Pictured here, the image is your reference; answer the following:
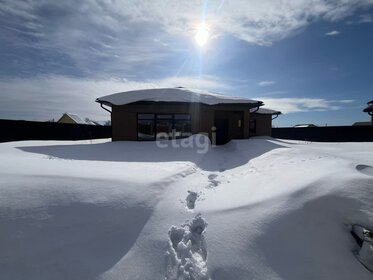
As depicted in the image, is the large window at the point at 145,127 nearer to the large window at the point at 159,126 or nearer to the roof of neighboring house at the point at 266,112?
the large window at the point at 159,126

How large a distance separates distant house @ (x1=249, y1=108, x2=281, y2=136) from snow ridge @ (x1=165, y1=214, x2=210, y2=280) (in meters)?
15.4

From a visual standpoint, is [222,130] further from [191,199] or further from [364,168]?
[191,199]

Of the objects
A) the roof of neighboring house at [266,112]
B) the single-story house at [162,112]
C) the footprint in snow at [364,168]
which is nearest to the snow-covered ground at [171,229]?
the footprint in snow at [364,168]

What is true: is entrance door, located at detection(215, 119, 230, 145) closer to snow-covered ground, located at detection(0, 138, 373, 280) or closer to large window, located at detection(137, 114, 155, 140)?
large window, located at detection(137, 114, 155, 140)

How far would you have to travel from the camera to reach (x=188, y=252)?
8.82 feet

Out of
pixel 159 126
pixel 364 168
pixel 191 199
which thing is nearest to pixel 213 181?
pixel 191 199

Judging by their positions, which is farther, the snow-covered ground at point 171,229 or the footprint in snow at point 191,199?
the footprint in snow at point 191,199

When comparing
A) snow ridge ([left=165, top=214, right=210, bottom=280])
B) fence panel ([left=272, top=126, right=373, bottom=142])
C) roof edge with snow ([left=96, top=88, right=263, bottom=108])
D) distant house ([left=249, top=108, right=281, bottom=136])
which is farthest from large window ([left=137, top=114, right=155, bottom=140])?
fence panel ([left=272, top=126, right=373, bottom=142])

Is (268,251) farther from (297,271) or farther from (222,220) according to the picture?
(222,220)

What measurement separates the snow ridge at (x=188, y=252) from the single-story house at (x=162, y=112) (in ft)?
32.1

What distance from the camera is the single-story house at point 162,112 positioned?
40.9ft

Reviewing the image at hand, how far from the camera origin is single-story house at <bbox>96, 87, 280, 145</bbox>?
12.5m

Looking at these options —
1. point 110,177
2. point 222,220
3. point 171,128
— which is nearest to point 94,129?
point 171,128

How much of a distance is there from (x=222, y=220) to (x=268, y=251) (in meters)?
0.72
